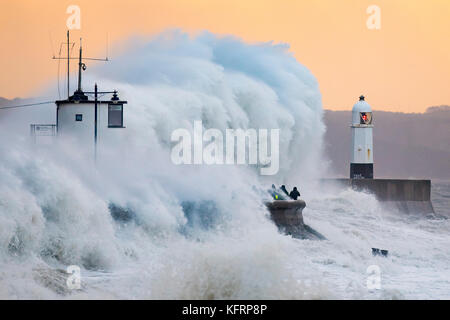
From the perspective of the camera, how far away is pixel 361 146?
31.3 m

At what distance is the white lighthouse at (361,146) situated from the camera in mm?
31297

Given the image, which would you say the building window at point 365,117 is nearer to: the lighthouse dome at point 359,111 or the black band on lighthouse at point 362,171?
the lighthouse dome at point 359,111

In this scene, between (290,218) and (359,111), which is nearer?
(290,218)

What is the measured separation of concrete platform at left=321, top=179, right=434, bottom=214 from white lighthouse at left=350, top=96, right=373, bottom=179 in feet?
1.33

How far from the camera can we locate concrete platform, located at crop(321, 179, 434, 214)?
31.0 m

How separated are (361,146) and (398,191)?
2.05 meters

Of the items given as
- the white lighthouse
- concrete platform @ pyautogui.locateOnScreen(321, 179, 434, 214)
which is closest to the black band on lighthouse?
the white lighthouse

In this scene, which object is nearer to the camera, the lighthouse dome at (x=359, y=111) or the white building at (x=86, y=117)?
the white building at (x=86, y=117)

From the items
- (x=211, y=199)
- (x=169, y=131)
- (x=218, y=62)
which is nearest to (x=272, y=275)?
(x=211, y=199)

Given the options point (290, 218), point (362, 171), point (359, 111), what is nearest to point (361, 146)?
point (362, 171)

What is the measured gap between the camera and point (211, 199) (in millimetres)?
19516

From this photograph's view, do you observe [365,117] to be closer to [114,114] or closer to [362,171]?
[362,171]

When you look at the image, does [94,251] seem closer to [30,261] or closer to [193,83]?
[30,261]

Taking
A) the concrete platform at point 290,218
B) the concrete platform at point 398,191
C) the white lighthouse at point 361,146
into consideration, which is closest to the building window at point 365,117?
the white lighthouse at point 361,146
